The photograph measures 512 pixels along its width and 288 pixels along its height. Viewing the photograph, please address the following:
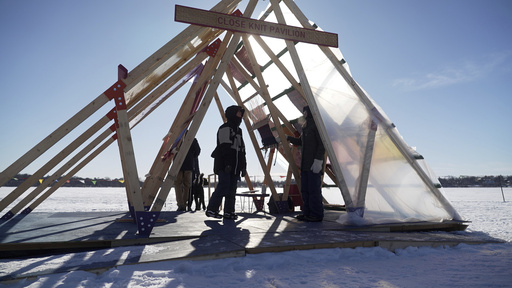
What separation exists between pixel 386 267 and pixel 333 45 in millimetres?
3741

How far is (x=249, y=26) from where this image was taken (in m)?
→ 4.65

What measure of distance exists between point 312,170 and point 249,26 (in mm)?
2442

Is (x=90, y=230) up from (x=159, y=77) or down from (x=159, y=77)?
down

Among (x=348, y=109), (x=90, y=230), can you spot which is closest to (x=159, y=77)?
(x=90, y=230)

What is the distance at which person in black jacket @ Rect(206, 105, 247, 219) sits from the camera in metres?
5.07

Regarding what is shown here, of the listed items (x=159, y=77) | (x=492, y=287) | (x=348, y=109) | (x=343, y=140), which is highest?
(x=159, y=77)

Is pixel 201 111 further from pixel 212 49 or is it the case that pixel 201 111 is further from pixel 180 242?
pixel 212 49

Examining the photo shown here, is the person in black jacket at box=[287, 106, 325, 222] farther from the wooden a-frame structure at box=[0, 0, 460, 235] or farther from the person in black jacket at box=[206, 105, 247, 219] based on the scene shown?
the person in black jacket at box=[206, 105, 247, 219]

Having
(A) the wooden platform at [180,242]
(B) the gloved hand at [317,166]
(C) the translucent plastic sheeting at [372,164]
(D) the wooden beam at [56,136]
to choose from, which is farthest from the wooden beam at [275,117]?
(D) the wooden beam at [56,136]

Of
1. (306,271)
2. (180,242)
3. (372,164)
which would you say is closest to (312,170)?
(372,164)

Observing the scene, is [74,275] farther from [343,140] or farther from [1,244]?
[343,140]

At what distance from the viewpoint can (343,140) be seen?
4875mm

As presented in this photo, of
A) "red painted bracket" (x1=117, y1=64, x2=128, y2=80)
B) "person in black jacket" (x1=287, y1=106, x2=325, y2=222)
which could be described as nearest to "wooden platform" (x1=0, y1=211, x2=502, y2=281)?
"person in black jacket" (x1=287, y1=106, x2=325, y2=222)

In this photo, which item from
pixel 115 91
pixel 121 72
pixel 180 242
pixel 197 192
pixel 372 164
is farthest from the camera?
pixel 197 192
